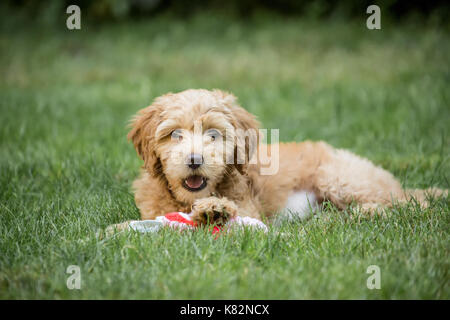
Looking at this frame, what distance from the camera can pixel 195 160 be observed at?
3.00m

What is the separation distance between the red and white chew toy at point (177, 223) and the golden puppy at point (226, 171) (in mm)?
63

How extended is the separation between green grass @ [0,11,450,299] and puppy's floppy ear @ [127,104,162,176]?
0.42 m

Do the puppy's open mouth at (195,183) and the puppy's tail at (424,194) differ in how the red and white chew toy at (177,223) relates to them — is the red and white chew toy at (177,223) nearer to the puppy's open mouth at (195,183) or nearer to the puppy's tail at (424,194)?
the puppy's open mouth at (195,183)

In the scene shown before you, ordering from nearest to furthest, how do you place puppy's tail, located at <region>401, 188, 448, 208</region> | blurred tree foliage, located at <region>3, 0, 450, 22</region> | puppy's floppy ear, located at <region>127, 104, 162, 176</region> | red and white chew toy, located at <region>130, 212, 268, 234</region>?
red and white chew toy, located at <region>130, 212, 268, 234</region>
puppy's floppy ear, located at <region>127, 104, 162, 176</region>
puppy's tail, located at <region>401, 188, 448, 208</region>
blurred tree foliage, located at <region>3, 0, 450, 22</region>

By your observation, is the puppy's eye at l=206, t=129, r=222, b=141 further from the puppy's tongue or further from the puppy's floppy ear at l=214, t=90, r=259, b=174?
the puppy's tongue

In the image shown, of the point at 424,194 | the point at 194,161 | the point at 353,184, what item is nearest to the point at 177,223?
the point at 194,161

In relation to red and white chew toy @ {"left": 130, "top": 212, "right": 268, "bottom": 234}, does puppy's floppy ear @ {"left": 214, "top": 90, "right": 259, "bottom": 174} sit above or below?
above

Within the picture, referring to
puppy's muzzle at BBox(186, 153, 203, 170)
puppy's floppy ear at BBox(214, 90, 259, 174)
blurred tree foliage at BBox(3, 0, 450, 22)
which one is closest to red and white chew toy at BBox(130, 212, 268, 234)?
puppy's muzzle at BBox(186, 153, 203, 170)

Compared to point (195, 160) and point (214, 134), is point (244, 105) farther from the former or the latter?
point (195, 160)

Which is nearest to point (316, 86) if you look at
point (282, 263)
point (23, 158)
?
point (23, 158)

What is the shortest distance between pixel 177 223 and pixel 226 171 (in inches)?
19.8

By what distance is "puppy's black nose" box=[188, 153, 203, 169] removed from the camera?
299 centimetres

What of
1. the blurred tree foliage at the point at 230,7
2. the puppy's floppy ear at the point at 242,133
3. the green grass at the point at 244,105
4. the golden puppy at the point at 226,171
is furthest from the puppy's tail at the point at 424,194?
the blurred tree foliage at the point at 230,7

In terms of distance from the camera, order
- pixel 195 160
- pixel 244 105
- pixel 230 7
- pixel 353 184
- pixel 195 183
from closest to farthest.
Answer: pixel 195 160 → pixel 195 183 → pixel 353 184 → pixel 244 105 → pixel 230 7
